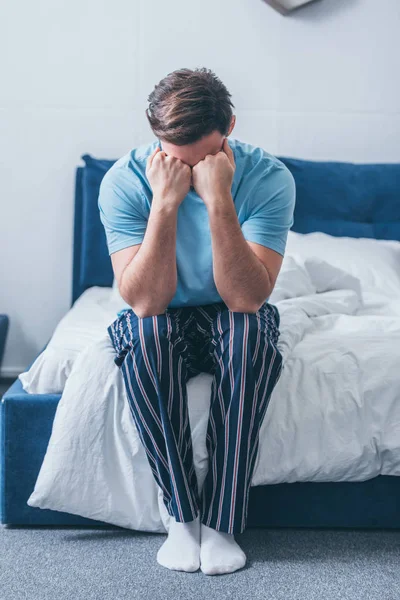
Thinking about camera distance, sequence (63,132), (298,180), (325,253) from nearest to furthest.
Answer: (325,253) < (298,180) < (63,132)

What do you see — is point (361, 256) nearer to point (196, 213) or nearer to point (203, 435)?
point (196, 213)

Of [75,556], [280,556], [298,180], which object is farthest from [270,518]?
[298,180]

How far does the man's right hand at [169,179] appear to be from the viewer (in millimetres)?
1800

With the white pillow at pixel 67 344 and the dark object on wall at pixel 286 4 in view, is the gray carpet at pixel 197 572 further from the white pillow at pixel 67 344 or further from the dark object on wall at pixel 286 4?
the dark object on wall at pixel 286 4

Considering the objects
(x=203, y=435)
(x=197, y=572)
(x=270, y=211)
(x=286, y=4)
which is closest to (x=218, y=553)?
(x=197, y=572)

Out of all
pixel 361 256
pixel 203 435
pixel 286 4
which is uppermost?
pixel 286 4

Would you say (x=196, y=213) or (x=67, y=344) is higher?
(x=196, y=213)

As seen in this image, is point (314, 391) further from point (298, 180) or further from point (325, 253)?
point (298, 180)

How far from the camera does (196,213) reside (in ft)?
6.35

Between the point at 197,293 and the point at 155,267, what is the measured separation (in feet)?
0.51

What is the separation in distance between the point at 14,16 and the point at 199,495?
211 cm

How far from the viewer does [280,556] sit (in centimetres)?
175

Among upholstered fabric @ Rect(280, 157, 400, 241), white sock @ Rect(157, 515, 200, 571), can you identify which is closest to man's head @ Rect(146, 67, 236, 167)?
white sock @ Rect(157, 515, 200, 571)

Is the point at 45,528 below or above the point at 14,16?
below
